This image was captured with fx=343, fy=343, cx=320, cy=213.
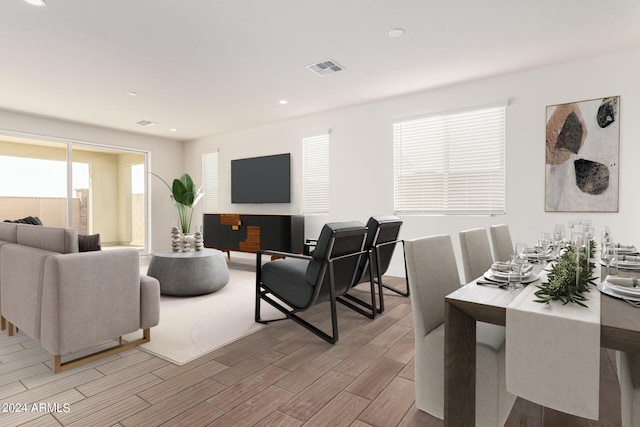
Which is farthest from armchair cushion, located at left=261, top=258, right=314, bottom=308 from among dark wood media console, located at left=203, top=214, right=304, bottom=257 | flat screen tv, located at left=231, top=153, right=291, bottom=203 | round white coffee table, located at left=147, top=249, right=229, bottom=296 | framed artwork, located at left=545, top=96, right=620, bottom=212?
flat screen tv, located at left=231, top=153, right=291, bottom=203

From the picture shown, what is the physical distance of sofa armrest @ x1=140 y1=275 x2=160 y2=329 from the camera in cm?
251

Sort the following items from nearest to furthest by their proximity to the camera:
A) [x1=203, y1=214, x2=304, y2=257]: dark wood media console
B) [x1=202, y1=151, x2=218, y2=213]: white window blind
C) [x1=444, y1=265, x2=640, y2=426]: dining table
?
1. [x1=444, y1=265, x2=640, y2=426]: dining table
2. [x1=203, y1=214, x2=304, y2=257]: dark wood media console
3. [x1=202, y1=151, x2=218, y2=213]: white window blind

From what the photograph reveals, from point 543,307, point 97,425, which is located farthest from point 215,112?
point 543,307

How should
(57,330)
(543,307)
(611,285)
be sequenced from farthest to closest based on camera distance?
1. (57,330)
2. (611,285)
3. (543,307)

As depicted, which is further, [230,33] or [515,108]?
[515,108]

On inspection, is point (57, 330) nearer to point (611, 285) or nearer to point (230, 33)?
point (230, 33)

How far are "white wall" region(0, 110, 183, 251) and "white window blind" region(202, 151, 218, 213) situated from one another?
82 cm

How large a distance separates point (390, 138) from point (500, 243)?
2644 mm

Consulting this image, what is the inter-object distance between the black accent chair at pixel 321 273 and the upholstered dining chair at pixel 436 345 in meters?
0.91

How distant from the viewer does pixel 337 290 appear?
291cm

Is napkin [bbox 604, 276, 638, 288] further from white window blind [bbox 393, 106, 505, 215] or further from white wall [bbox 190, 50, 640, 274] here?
white window blind [bbox 393, 106, 505, 215]

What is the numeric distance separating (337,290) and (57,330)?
193 cm

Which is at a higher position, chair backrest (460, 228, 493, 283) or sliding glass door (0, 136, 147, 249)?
sliding glass door (0, 136, 147, 249)

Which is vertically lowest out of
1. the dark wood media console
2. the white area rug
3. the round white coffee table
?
the white area rug
